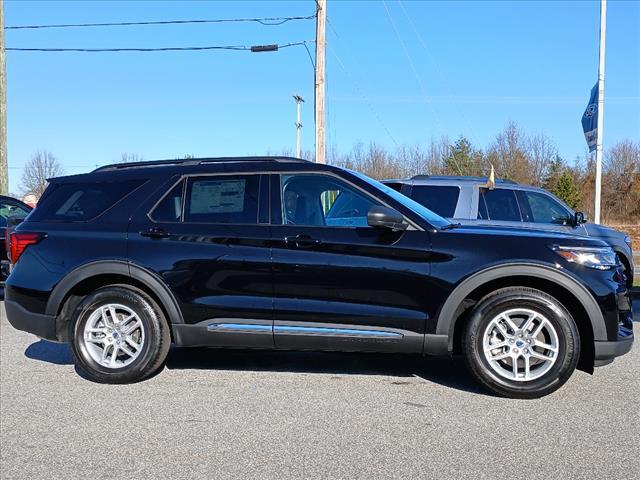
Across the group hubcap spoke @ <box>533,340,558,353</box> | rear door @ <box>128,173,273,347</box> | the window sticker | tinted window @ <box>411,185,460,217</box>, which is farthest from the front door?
tinted window @ <box>411,185,460,217</box>

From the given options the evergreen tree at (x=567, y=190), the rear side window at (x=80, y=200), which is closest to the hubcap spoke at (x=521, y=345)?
the rear side window at (x=80, y=200)

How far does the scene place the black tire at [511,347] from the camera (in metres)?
4.71

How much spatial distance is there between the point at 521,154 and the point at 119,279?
30.7 m

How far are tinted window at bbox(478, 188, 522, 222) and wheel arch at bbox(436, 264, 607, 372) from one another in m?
3.89

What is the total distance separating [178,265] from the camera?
5113 millimetres

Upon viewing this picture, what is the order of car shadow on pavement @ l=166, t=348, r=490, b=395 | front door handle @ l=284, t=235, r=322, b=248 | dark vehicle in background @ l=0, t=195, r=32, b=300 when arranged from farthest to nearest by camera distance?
dark vehicle in background @ l=0, t=195, r=32, b=300 < car shadow on pavement @ l=166, t=348, r=490, b=395 < front door handle @ l=284, t=235, r=322, b=248

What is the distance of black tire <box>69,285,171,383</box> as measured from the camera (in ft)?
17.0

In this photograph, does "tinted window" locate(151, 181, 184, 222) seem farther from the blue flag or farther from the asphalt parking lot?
the blue flag

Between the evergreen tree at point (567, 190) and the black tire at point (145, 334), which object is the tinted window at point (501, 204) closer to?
the black tire at point (145, 334)

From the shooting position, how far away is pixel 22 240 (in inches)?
213

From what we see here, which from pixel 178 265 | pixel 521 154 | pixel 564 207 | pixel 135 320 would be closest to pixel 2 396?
pixel 135 320

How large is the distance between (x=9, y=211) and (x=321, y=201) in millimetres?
7004

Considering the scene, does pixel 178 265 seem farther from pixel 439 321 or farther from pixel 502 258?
pixel 502 258

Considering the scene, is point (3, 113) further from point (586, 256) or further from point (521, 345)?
point (586, 256)
